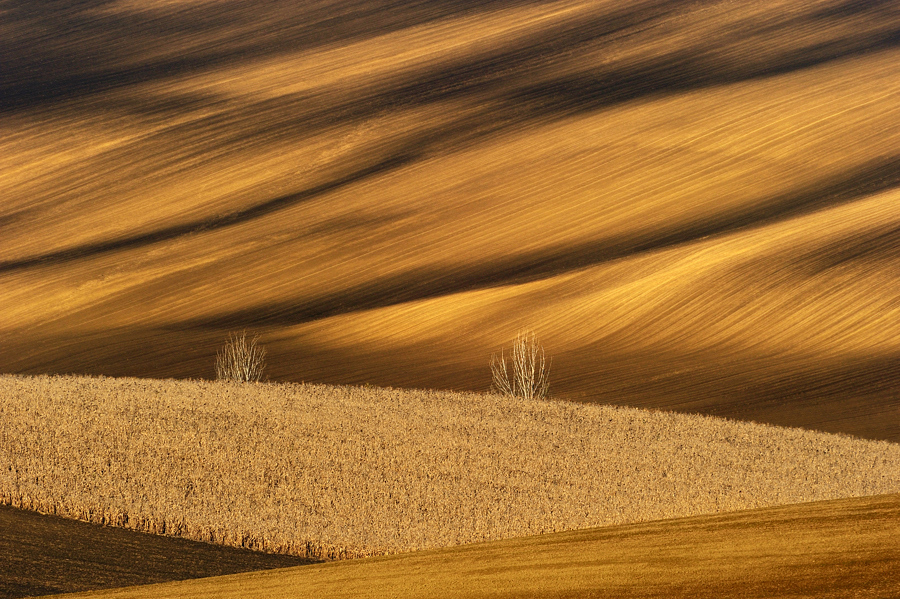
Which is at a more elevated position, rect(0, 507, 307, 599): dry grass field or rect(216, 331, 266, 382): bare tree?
rect(216, 331, 266, 382): bare tree

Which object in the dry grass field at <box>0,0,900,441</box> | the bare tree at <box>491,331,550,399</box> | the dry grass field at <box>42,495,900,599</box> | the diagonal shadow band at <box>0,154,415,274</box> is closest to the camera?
the dry grass field at <box>42,495,900,599</box>

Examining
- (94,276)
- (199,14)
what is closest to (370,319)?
(94,276)

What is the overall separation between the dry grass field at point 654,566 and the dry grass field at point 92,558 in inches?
36.4

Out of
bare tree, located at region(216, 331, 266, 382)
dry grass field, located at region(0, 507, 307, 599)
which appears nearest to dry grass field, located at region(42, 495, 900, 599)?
dry grass field, located at region(0, 507, 307, 599)

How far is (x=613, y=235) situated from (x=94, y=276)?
1958cm

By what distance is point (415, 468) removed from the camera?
13.9 m

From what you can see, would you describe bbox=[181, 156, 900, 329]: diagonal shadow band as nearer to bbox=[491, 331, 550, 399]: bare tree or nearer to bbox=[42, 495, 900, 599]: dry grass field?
bbox=[491, 331, 550, 399]: bare tree

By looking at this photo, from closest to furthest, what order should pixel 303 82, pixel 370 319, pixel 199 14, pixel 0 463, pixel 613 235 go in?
pixel 0 463 → pixel 370 319 → pixel 613 235 → pixel 303 82 → pixel 199 14

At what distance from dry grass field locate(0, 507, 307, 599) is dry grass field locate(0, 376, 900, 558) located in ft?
1.16

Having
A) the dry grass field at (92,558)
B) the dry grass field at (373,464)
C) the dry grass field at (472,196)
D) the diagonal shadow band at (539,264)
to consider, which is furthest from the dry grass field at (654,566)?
the diagonal shadow band at (539,264)

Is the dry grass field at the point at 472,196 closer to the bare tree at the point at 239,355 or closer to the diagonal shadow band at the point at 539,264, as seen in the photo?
the diagonal shadow band at the point at 539,264

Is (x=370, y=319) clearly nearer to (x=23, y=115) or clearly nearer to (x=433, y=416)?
(x=433, y=416)

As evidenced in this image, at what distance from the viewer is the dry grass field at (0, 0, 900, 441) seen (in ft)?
97.9

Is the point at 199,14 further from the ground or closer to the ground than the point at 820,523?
further from the ground
